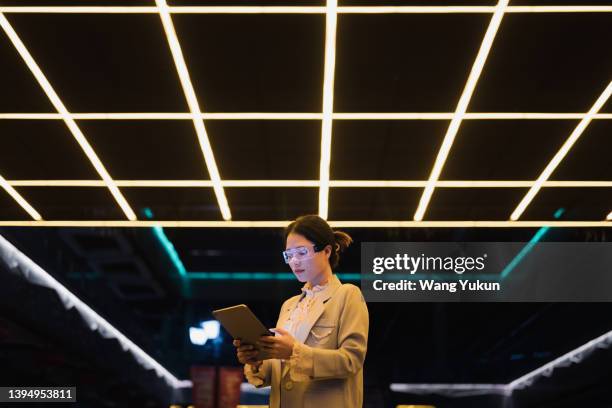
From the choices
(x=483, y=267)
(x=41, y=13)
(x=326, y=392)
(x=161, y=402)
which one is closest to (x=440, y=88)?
(x=41, y=13)

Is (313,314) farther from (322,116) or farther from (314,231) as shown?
(322,116)

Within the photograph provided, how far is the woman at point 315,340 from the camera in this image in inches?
88.5

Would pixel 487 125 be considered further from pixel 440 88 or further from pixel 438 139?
pixel 440 88

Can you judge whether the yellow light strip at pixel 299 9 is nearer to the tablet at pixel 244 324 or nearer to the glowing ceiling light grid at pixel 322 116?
the glowing ceiling light grid at pixel 322 116

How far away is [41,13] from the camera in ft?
19.2

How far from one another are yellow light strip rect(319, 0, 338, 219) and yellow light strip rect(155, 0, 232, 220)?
4.07 ft

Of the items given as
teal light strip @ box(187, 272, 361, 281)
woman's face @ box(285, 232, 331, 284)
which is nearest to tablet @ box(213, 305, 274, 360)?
woman's face @ box(285, 232, 331, 284)

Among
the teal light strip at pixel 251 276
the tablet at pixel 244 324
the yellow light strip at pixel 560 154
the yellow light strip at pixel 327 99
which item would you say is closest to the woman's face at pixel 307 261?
the tablet at pixel 244 324

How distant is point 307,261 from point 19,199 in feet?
27.7

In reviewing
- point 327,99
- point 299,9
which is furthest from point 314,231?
point 327,99

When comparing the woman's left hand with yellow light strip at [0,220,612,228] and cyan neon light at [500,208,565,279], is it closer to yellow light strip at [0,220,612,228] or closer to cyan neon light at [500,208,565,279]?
yellow light strip at [0,220,612,228]

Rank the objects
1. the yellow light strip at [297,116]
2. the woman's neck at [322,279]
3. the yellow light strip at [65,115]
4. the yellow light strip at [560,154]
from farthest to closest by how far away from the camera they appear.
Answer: the yellow light strip at [297,116]
the yellow light strip at [560,154]
the yellow light strip at [65,115]
the woman's neck at [322,279]

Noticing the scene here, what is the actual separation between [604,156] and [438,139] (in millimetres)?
2039

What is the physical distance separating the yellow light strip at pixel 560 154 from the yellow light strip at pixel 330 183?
6.7 inches
